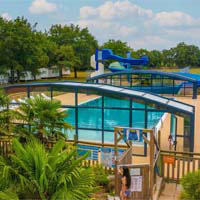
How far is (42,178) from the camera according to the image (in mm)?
3660

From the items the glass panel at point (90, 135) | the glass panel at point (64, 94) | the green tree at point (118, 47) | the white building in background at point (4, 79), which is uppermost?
the green tree at point (118, 47)

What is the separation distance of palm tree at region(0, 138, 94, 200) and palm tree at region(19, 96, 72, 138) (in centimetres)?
261

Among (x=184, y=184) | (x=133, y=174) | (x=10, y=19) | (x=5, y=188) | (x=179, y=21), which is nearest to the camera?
(x=5, y=188)

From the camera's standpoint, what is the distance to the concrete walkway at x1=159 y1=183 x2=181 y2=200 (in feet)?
21.3

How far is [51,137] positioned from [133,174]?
95.8 inches

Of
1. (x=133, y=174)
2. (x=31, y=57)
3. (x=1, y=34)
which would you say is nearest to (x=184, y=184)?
(x=133, y=174)

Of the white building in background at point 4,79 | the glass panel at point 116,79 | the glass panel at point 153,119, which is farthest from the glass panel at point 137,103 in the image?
the white building in background at point 4,79

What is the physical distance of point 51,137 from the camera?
22.8 ft

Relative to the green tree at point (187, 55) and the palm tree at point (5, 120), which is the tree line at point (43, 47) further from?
the green tree at point (187, 55)

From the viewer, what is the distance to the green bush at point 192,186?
4.88m

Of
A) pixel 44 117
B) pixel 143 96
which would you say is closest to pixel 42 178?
pixel 44 117

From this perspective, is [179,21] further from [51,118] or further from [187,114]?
[51,118]

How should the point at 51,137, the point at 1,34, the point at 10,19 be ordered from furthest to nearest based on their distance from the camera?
the point at 10,19, the point at 1,34, the point at 51,137

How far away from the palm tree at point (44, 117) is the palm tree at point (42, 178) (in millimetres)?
2615
